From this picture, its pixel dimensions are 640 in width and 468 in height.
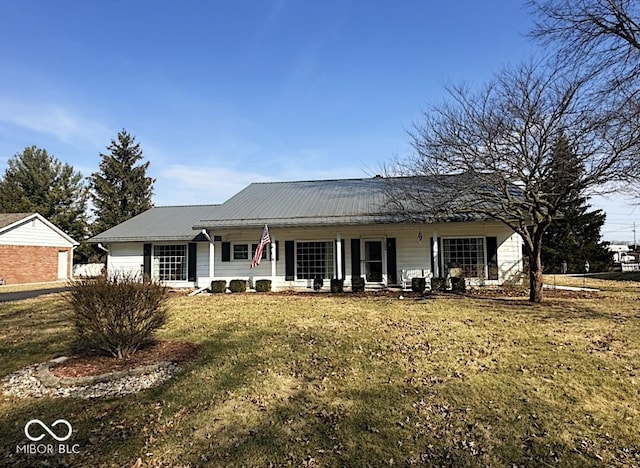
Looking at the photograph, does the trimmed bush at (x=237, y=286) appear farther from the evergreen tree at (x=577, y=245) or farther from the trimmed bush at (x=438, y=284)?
the evergreen tree at (x=577, y=245)

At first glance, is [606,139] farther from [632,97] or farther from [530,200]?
[530,200]

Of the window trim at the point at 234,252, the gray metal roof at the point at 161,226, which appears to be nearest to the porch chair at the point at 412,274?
the window trim at the point at 234,252

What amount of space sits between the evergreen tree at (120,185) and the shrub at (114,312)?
3718 cm

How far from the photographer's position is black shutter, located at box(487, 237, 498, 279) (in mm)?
15875

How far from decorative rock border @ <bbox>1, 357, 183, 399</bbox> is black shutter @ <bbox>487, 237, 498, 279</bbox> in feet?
42.9

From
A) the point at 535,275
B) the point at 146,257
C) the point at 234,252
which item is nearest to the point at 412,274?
the point at 535,275

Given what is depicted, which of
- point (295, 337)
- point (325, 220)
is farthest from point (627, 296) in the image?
point (295, 337)

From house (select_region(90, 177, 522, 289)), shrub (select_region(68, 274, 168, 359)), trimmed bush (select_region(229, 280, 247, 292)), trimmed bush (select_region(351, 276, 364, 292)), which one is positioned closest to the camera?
shrub (select_region(68, 274, 168, 359))

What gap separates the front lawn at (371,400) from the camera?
404 centimetres

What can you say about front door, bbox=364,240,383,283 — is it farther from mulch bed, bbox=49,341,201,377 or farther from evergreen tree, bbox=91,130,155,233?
evergreen tree, bbox=91,130,155,233

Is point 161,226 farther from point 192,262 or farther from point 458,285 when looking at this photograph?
point 458,285

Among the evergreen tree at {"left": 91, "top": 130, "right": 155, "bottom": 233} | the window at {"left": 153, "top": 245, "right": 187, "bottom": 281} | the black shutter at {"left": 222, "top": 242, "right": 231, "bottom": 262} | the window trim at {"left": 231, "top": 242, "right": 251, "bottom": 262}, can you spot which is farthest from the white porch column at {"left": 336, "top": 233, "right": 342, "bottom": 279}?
the evergreen tree at {"left": 91, "top": 130, "right": 155, "bottom": 233}

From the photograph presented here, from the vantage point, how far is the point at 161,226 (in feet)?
64.3

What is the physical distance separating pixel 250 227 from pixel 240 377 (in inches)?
428
